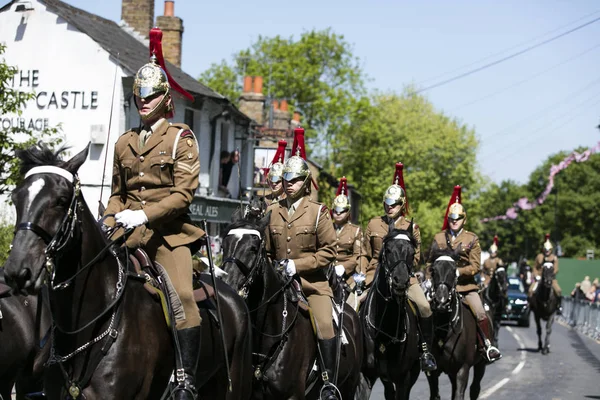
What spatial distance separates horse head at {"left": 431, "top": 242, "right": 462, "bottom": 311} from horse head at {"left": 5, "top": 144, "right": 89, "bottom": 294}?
8576 millimetres

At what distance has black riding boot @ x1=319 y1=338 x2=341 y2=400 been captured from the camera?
10320 mm

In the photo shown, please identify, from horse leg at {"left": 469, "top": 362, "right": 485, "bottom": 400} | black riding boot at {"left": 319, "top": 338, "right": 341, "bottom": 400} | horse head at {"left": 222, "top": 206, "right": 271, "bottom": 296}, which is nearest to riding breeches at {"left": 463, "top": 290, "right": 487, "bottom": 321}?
horse leg at {"left": 469, "top": 362, "right": 485, "bottom": 400}

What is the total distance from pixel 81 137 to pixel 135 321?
25796 mm

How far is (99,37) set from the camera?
32.5 meters

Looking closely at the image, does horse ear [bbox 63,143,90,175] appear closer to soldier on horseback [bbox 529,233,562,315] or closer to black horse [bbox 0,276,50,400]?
black horse [bbox 0,276,50,400]

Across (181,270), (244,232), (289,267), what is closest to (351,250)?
(289,267)

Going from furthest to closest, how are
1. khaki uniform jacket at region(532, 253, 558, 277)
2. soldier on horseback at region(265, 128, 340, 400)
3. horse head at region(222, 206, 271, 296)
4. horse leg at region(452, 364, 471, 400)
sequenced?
khaki uniform jacket at region(532, 253, 558, 277), horse leg at region(452, 364, 471, 400), soldier on horseback at region(265, 128, 340, 400), horse head at region(222, 206, 271, 296)

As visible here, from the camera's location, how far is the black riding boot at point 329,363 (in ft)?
33.9

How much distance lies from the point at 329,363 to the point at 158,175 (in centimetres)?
357

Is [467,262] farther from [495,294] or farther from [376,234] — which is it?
[495,294]

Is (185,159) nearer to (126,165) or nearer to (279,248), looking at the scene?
(126,165)

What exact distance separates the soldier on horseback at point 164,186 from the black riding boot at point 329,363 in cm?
300

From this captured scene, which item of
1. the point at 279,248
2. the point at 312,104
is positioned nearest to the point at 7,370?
the point at 279,248

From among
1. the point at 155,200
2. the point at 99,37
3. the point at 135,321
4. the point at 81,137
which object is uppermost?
the point at 99,37
